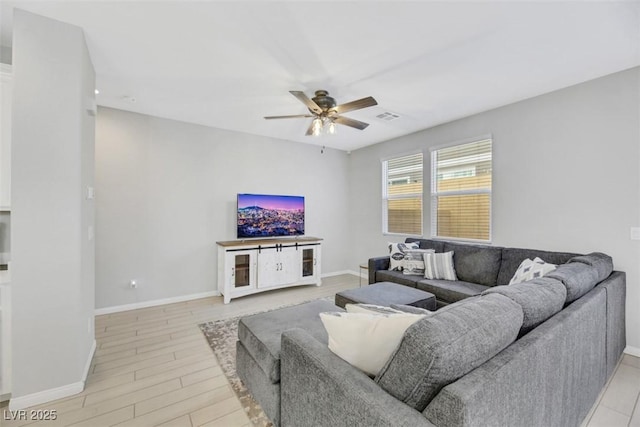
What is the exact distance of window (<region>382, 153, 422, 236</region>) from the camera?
14.5 feet

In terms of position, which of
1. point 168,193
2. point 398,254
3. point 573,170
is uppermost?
point 573,170

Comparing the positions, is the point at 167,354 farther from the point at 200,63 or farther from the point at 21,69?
the point at 200,63

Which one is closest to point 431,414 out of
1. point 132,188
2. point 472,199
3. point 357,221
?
point 472,199

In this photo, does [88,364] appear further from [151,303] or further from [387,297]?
[387,297]

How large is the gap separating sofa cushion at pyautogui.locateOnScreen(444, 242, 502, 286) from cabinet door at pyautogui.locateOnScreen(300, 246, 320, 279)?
2.16m

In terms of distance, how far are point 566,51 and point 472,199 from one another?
1871 mm

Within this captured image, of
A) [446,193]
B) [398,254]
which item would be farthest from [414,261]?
[446,193]

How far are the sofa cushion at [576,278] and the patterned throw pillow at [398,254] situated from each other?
1863mm

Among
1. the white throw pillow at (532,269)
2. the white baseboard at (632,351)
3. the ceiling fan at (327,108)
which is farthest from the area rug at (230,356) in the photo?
the white baseboard at (632,351)

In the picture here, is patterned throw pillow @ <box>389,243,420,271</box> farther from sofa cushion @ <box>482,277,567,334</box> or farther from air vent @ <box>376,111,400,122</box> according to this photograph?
sofa cushion @ <box>482,277,567,334</box>

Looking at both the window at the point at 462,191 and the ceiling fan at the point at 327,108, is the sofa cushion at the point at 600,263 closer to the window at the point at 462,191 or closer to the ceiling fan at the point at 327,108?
the window at the point at 462,191

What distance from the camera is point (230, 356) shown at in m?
2.40

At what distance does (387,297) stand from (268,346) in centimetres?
142

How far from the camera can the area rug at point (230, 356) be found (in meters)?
1.74
